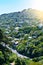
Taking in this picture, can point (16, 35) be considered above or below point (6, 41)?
below

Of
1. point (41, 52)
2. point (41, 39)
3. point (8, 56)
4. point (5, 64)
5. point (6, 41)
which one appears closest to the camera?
point (5, 64)

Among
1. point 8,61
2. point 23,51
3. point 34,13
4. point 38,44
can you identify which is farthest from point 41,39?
point 34,13

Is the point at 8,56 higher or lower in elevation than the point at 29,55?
higher

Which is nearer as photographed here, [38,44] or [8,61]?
[8,61]

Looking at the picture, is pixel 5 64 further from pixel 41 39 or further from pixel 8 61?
pixel 41 39

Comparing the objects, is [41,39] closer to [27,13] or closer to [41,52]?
[41,52]

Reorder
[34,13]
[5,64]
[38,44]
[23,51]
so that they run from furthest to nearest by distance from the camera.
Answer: [34,13] → [38,44] → [23,51] → [5,64]

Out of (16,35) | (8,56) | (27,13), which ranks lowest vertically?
(27,13)

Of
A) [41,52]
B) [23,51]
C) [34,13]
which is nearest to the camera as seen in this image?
[41,52]

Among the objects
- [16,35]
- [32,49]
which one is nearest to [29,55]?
[32,49]
